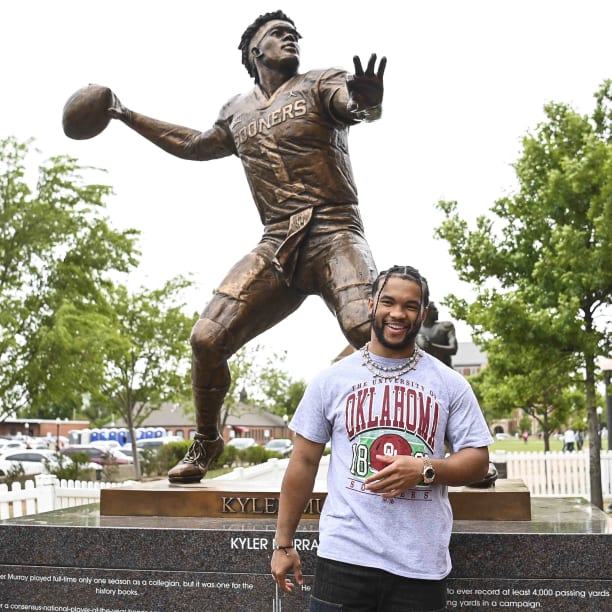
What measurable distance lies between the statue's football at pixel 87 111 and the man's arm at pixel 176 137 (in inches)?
3.1

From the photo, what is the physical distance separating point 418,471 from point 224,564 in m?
1.73

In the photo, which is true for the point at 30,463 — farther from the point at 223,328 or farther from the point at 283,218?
the point at 283,218

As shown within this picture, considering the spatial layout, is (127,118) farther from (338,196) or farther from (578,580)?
(578,580)

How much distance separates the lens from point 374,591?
7.82ft

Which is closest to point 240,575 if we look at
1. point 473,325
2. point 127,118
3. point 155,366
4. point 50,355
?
point 127,118

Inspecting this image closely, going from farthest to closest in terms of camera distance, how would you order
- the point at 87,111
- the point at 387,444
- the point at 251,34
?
the point at 87,111
the point at 251,34
the point at 387,444

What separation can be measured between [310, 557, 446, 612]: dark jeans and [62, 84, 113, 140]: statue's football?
3558 mm

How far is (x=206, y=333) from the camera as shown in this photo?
14.8 ft

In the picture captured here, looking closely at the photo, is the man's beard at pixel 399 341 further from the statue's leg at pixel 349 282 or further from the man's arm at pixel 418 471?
the statue's leg at pixel 349 282

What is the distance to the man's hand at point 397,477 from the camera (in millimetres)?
2291

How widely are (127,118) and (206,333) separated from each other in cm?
162

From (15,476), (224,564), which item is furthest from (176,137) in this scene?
(15,476)

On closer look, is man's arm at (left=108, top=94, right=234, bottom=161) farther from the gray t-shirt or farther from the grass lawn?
the grass lawn

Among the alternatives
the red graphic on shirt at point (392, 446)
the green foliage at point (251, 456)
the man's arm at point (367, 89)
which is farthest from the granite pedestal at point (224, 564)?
the green foliage at point (251, 456)
